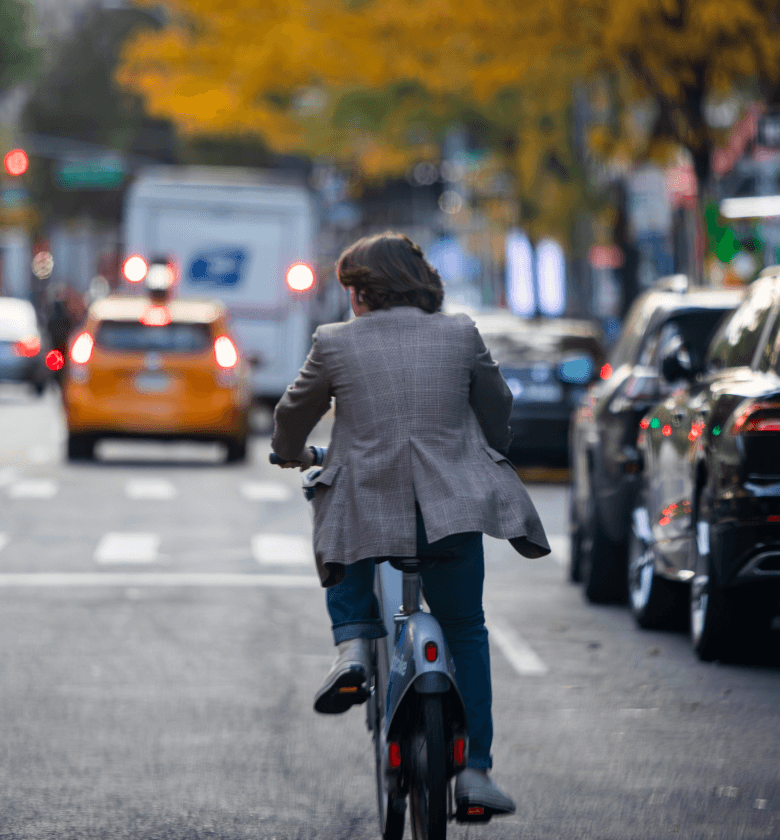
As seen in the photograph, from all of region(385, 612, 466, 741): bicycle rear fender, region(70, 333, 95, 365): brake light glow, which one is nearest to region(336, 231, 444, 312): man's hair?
region(385, 612, 466, 741): bicycle rear fender

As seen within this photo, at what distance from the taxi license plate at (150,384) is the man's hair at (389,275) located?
1564 cm

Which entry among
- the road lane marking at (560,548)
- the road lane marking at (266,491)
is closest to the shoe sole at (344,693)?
the road lane marking at (560,548)

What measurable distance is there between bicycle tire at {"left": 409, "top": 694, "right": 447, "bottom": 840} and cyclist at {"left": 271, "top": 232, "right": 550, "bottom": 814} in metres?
0.14

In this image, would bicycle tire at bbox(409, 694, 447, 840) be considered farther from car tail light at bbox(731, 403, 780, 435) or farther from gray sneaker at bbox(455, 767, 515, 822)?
car tail light at bbox(731, 403, 780, 435)

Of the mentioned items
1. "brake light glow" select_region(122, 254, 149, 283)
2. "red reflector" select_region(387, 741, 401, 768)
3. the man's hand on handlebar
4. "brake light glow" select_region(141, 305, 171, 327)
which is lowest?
"brake light glow" select_region(141, 305, 171, 327)

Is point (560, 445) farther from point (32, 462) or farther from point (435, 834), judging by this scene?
point (435, 834)

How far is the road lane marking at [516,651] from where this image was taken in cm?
883

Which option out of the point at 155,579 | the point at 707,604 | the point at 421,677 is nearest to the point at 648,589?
the point at 707,604

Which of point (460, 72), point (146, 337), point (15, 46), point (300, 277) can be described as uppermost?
point (15, 46)

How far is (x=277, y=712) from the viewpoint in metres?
7.75

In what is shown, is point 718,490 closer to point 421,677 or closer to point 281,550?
point 421,677

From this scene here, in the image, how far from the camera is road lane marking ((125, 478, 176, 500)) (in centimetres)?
1761

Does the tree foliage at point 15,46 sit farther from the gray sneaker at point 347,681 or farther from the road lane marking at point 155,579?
the gray sneaker at point 347,681

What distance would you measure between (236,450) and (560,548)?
835 centimetres
